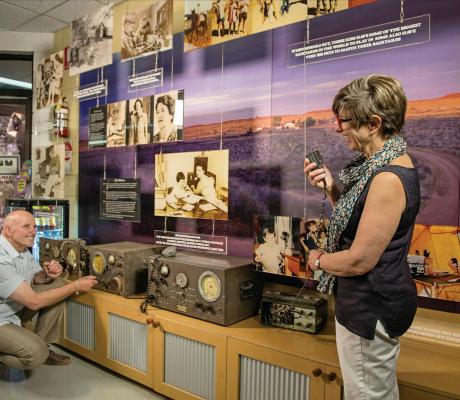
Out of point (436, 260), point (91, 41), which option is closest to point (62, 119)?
point (91, 41)

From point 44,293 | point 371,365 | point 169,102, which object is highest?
point 169,102

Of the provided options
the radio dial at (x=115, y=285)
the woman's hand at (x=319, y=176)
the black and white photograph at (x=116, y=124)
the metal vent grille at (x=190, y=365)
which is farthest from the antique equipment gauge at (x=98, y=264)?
the woman's hand at (x=319, y=176)

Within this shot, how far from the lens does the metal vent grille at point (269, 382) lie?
1.79 meters

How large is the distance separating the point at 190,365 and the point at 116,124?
218 cm

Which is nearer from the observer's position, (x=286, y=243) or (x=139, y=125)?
(x=286, y=243)

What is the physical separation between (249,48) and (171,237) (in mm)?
1506

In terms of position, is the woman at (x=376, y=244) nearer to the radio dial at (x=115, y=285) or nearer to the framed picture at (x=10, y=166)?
the radio dial at (x=115, y=285)

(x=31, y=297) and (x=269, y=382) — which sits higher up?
(x=31, y=297)

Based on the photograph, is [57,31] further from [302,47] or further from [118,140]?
[302,47]

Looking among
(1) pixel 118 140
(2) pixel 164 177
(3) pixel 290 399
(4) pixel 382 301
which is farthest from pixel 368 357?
(1) pixel 118 140

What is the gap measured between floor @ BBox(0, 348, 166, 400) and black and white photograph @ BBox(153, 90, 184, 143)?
1762 millimetres

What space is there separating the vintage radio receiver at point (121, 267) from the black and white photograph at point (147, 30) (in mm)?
1620

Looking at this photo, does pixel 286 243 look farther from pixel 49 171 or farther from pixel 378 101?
pixel 49 171

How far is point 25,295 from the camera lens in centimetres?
238
